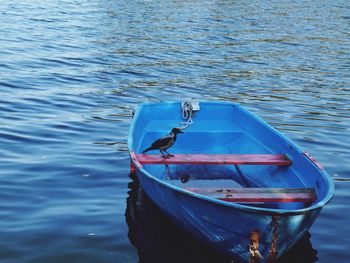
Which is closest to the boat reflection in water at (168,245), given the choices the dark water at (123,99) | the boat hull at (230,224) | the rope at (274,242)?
the dark water at (123,99)

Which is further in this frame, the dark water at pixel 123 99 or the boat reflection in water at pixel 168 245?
the dark water at pixel 123 99

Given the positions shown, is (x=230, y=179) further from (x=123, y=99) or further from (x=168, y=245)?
(x=123, y=99)

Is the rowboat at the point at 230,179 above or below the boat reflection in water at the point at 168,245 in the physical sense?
above

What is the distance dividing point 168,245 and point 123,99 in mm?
9121

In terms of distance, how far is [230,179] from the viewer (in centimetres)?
1027

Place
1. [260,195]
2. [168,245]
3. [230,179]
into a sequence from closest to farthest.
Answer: [260,195] < [168,245] < [230,179]

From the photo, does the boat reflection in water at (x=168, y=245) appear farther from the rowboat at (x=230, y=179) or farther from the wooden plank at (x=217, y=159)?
the wooden plank at (x=217, y=159)

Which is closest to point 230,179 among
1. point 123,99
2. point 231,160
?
point 231,160

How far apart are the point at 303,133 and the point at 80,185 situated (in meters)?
6.41

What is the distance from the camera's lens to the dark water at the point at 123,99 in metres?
8.36

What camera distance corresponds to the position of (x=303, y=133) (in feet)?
45.8

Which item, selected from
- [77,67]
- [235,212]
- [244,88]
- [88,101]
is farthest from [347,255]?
[77,67]

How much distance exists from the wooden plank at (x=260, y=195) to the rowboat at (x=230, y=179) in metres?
0.01

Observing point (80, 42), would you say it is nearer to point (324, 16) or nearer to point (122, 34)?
point (122, 34)
